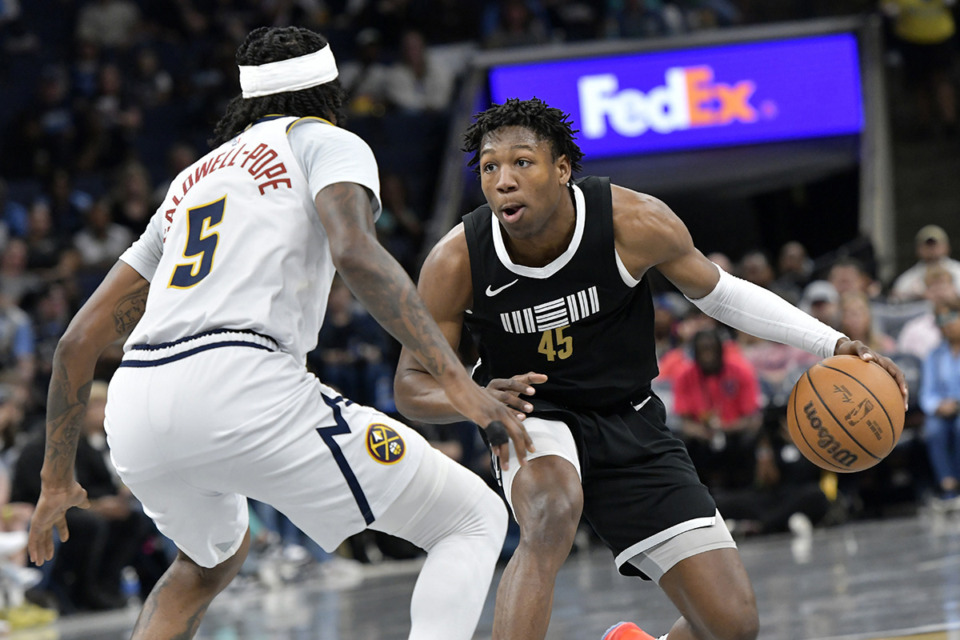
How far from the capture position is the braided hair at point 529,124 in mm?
3947

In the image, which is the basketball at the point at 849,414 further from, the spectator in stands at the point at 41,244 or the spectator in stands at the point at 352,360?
the spectator in stands at the point at 41,244


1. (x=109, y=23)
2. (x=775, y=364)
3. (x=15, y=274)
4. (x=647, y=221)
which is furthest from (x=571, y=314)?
(x=109, y=23)

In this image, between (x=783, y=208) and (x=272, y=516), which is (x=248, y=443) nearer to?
(x=272, y=516)

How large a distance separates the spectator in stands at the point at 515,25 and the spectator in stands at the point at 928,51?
415cm

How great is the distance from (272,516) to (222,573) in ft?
19.9

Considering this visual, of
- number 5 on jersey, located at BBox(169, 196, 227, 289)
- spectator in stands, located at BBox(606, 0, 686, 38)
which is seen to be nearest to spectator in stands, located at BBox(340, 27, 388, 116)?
spectator in stands, located at BBox(606, 0, 686, 38)

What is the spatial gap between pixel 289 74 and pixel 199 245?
620 millimetres

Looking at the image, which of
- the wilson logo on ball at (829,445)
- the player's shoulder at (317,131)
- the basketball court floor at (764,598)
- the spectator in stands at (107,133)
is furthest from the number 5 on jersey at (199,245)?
the spectator in stands at (107,133)

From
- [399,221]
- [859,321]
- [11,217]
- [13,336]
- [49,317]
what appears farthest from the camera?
[399,221]

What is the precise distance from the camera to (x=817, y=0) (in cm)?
1522

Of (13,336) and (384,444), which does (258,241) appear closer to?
(384,444)

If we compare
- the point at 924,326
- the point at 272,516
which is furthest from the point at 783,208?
the point at 272,516

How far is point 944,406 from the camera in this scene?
984 cm

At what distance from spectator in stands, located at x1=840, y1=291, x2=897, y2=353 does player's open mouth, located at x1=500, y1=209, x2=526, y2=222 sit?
6.78m
